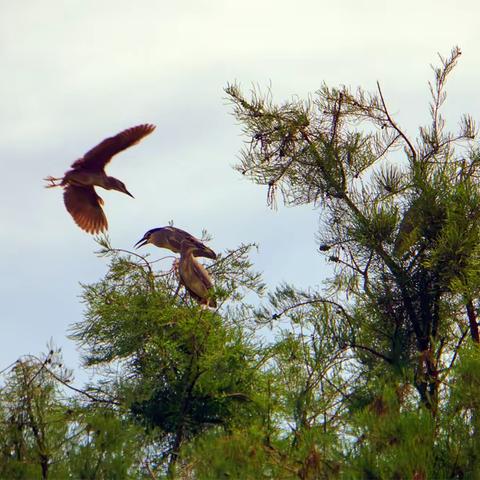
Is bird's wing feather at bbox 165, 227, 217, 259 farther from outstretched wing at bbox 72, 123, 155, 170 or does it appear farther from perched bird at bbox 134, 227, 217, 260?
outstretched wing at bbox 72, 123, 155, 170

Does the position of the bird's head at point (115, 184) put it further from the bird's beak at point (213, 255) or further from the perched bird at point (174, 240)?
the bird's beak at point (213, 255)

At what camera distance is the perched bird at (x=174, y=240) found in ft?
26.8

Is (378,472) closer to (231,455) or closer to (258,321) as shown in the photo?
(231,455)

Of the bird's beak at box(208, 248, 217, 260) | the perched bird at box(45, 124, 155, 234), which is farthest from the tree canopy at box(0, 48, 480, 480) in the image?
the perched bird at box(45, 124, 155, 234)

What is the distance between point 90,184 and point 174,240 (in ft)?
9.47

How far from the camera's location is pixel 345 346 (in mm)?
7508

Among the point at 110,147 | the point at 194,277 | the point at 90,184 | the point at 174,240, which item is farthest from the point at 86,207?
the point at 194,277

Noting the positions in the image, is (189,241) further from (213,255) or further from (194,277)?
(194,277)

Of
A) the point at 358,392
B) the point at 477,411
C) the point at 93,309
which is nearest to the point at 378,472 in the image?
the point at 477,411

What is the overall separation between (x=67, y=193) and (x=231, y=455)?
6680mm

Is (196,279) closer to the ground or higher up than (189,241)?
closer to the ground

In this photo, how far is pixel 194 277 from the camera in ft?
25.4

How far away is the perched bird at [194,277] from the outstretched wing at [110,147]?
2.78 meters

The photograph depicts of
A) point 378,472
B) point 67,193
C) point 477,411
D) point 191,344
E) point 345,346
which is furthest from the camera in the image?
point 67,193
